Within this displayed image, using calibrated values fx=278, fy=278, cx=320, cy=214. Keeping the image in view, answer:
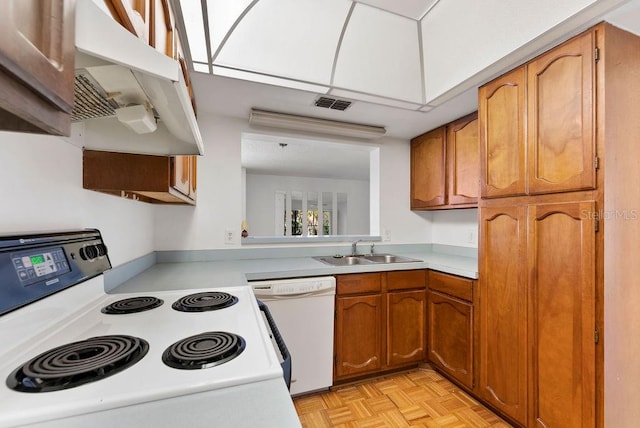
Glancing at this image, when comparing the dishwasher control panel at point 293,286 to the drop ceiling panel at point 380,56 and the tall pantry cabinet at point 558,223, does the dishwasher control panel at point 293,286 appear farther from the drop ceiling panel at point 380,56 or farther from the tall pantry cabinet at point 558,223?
the drop ceiling panel at point 380,56

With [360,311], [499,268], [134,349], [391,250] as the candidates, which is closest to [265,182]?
[391,250]

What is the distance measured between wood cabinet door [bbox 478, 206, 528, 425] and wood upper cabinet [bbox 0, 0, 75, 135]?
184 centimetres

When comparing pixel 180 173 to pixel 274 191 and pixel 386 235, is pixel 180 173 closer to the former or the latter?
pixel 386 235

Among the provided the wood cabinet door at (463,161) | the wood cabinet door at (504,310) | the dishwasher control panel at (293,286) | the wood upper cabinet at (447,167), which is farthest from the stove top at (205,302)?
the wood cabinet door at (463,161)

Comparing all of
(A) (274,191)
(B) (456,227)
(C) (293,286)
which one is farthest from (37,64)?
(A) (274,191)

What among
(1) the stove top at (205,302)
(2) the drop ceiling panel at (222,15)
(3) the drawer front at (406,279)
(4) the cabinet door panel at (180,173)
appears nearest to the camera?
(1) the stove top at (205,302)

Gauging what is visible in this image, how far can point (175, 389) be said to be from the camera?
0.51m

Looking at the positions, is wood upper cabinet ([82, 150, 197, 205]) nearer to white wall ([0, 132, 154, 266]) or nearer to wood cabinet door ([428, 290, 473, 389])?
white wall ([0, 132, 154, 266])

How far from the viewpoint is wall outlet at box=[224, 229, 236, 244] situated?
7.28ft

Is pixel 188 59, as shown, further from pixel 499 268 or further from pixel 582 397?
pixel 582 397

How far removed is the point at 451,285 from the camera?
76.5 inches

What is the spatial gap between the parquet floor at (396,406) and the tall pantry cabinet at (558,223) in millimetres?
196

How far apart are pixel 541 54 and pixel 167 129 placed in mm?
1796

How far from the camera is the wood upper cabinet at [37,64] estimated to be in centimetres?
28
